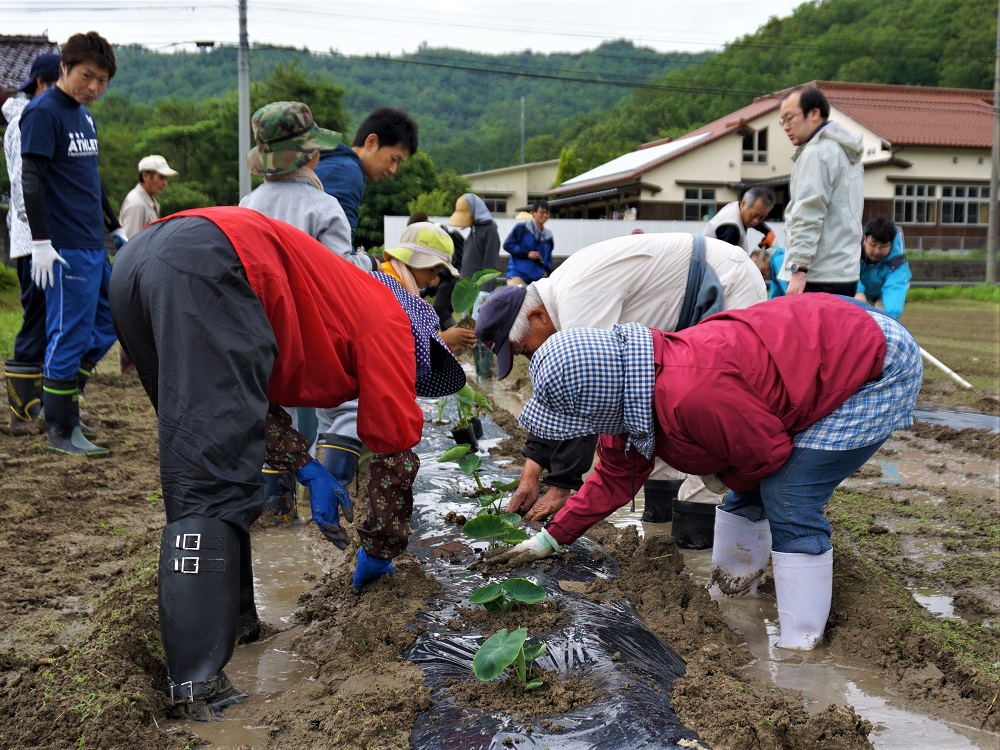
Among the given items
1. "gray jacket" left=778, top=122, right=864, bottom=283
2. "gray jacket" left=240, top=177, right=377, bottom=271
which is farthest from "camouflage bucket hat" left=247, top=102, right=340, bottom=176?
"gray jacket" left=778, top=122, right=864, bottom=283

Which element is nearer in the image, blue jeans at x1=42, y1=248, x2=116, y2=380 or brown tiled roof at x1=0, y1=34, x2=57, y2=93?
blue jeans at x1=42, y1=248, x2=116, y2=380

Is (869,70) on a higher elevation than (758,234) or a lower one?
higher

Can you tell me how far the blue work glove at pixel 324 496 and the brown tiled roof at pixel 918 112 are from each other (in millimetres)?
32215

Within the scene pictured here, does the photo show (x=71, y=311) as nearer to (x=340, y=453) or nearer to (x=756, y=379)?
(x=340, y=453)

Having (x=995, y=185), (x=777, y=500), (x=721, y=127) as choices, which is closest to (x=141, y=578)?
(x=777, y=500)

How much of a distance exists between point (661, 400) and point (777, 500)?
0.53 meters

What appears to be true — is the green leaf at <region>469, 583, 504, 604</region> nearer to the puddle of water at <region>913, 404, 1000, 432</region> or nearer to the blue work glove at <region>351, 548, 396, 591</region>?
the blue work glove at <region>351, 548, 396, 591</region>

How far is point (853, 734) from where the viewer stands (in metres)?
2.12

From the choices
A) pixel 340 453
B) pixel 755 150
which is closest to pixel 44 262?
pixel 340 453

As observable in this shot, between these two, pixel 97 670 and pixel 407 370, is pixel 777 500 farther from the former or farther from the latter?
pixel 97 670

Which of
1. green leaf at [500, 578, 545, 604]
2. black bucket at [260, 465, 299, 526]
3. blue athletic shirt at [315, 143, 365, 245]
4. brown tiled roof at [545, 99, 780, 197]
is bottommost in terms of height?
black bucket at [260, 465, 299, 526]

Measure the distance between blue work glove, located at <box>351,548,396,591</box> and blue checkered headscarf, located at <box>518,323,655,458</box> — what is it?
0.73m

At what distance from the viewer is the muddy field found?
2076 mm

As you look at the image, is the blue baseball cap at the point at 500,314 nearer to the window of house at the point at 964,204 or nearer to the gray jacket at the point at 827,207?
the gray jacket at the point at 827,207
